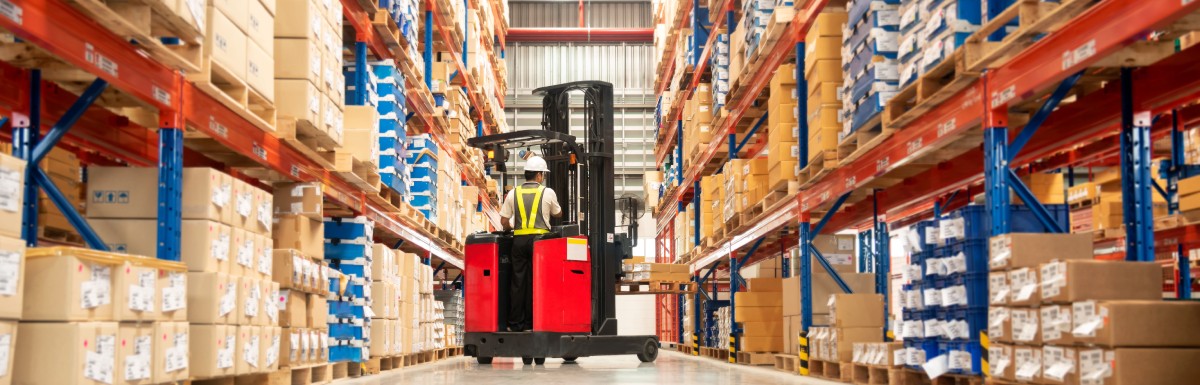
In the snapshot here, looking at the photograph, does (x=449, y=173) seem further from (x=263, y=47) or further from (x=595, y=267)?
(x=263, y=47)

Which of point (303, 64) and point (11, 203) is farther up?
point (303, 64)

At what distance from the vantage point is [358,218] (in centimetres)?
852

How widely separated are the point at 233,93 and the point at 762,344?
22.1ft

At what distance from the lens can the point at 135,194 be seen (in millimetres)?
5367

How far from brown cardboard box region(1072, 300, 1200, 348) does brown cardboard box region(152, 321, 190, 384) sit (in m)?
3.61

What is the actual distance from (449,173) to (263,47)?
6.85 m

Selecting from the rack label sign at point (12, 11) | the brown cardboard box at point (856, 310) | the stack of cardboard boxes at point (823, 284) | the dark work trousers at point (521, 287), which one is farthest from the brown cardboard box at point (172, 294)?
the dark work trousers at point (521, 287)

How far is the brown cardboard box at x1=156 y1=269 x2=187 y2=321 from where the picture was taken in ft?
15.8

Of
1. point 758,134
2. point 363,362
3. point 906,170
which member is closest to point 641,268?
point 758,134

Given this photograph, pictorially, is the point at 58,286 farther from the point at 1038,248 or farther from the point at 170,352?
the point at 1038,248

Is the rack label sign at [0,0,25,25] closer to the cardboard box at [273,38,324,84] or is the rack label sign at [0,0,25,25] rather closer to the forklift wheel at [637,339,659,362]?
the cardboard box at [273,38,324,84]

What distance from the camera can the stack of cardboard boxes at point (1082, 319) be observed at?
4355 millimetres

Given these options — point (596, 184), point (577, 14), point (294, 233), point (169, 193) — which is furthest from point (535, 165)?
point (577, 14)

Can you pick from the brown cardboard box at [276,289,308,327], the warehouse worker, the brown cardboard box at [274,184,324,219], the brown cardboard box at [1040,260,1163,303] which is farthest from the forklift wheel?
the brown cardboard box at [1040,260,1163,303]
